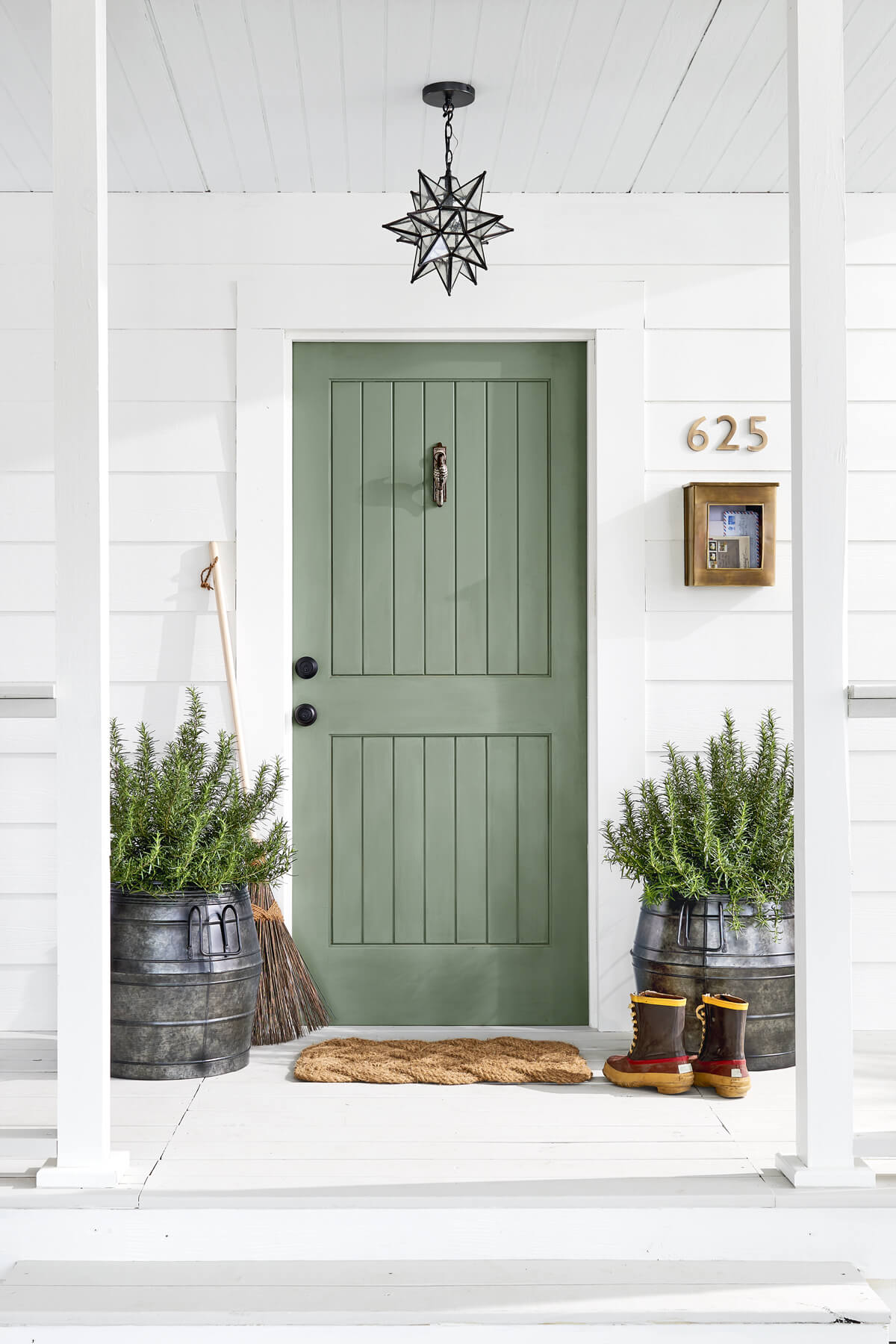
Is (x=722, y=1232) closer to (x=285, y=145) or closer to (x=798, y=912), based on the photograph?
(x=798, y=912)

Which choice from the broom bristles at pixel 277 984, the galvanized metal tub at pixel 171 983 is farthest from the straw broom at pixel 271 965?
the galvanized metal tub at pixel 171 983

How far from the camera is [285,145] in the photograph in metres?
2.96

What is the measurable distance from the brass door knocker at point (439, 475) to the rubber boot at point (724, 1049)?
1.52m

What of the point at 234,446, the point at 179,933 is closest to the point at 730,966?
the point at 179,933

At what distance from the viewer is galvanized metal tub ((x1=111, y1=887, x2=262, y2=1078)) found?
266 centimetres

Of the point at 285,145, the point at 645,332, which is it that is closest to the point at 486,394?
the point at 645,332

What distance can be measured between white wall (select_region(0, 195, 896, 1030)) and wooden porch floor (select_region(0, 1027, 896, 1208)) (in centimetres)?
75

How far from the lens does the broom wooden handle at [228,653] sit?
10.3ft

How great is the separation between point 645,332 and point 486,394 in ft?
1.58

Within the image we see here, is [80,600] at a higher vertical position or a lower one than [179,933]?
higher

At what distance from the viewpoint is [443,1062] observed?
9.27 feet

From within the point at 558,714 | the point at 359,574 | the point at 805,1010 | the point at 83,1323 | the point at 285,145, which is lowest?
the point at 83,1323

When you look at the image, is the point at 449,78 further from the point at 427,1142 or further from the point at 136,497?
the point at 427,1142

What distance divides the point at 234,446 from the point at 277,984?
4.85ft
